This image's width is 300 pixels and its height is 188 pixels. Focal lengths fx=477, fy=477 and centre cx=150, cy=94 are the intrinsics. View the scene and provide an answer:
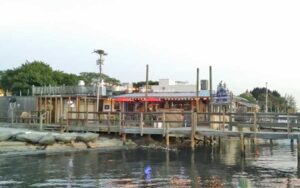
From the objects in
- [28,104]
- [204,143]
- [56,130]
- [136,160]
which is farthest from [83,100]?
[136,160]

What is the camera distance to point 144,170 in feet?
80.7

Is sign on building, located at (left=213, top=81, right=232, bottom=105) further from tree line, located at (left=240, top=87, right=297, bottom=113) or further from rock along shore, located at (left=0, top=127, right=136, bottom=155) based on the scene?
tree line, located at (left=240, top=87, right=297, bottom=113)

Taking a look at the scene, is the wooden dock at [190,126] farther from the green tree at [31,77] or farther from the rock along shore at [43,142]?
the green tree at [31,77]

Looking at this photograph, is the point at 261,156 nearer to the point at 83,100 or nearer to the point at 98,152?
the point at 98,152

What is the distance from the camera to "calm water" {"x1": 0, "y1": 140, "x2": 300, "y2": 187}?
20.4 m

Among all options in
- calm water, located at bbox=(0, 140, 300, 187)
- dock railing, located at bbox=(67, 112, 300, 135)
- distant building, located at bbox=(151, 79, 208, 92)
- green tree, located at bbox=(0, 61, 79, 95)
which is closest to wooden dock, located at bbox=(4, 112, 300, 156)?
dock railing, located at bbox=(67, 112, 300, 135)

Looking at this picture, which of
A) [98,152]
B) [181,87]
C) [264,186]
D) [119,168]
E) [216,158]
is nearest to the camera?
[264,186]

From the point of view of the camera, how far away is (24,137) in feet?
108

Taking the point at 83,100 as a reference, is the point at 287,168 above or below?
below

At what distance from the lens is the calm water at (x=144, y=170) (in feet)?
67.0

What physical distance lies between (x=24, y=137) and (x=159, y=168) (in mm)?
11988

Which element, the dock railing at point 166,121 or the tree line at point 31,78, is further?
the tree line at point 31,78

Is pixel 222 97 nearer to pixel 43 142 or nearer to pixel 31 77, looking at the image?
pixel 43 142

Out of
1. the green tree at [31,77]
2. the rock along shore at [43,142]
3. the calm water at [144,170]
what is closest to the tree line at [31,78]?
the green tree at [31,77]
